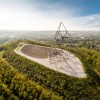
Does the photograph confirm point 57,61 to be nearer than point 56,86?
No

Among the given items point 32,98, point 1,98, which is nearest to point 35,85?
point 32,98

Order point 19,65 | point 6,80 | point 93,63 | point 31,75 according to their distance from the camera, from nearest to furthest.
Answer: point 6,80 < point 31,75 < point 19,65 < point 93,63

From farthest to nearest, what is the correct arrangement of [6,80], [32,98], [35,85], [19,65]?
1. [19,65]
2. [6,80]
3. [35,85]
4. [32,98]

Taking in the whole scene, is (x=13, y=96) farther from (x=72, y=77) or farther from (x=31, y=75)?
(x=72, y=77)

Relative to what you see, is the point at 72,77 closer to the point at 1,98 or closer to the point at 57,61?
the point at 57,61

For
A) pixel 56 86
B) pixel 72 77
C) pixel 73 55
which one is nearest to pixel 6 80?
pixel 56 86

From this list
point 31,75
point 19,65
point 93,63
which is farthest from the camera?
point 93,63

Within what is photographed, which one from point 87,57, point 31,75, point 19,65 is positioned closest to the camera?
point 31,75

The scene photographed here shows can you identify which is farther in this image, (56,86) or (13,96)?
(56,86)
